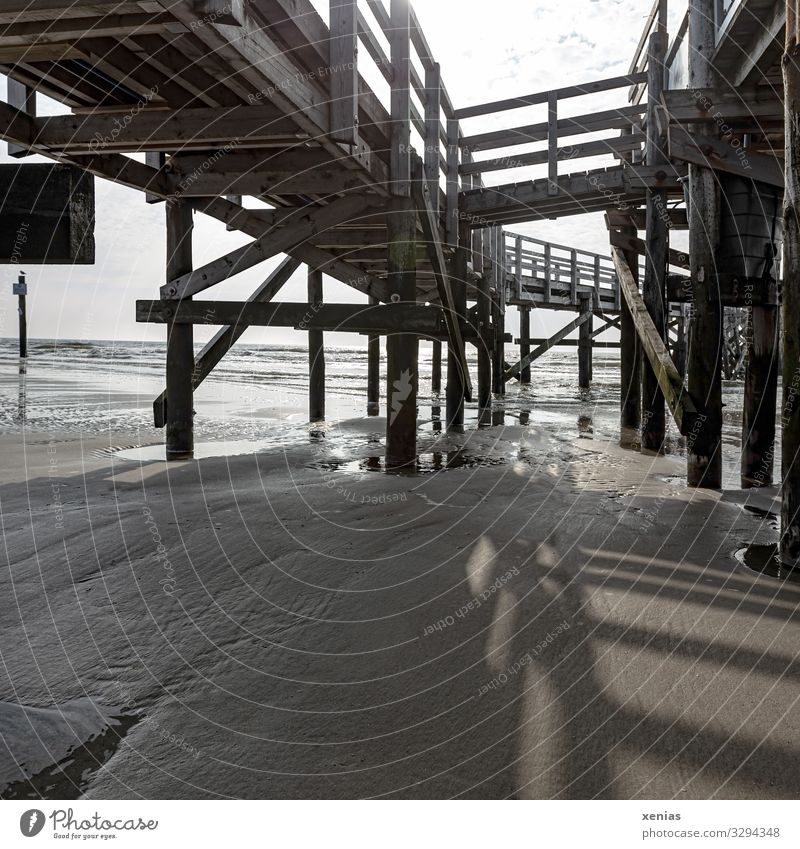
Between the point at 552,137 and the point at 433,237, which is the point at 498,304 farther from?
the point at 433,237

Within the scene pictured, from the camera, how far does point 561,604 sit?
3.08m

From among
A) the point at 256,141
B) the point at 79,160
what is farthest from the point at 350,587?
the point at 79,160

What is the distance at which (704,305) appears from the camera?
18.8 ft

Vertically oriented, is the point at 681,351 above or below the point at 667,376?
above

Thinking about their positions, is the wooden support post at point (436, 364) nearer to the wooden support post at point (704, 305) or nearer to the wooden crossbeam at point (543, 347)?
the wooden crossbeam at point (543, 347)

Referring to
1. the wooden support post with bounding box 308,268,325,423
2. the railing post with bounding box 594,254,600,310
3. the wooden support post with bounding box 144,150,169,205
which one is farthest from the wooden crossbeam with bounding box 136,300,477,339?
the railing post with bounding box 594,254,600,310

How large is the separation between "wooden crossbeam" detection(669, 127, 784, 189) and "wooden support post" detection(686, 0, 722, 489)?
0.84ft

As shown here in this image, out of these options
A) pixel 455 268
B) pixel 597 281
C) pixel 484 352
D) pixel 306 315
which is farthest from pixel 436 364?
pixel 306 315

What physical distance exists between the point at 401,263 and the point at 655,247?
3.36m

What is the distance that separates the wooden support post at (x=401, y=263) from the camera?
677 cm

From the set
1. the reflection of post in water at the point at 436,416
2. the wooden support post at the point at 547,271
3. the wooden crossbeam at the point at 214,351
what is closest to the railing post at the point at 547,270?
the wooden support post at the point at 547,271

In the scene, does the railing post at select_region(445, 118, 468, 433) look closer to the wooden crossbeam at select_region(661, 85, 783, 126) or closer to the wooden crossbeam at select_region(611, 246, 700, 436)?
the wooden crossbeam at select_region(611, 246, 700, 436)
